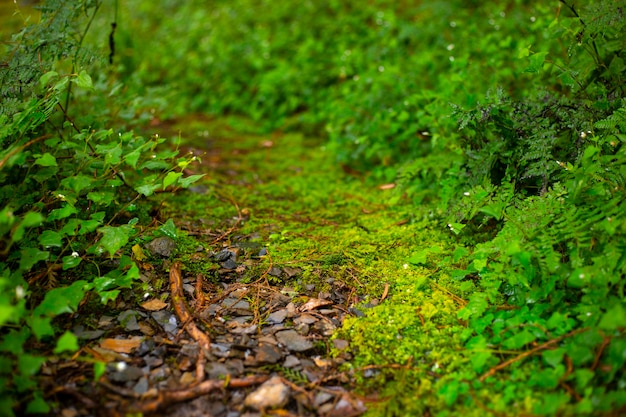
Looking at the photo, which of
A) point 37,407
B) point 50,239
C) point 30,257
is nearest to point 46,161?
point 50,239

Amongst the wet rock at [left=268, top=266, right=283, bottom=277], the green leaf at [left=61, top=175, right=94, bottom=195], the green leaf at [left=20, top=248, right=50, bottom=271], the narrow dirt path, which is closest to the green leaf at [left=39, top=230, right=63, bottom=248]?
the green leaf at [left=20, top=248, right=50, bottom=271]

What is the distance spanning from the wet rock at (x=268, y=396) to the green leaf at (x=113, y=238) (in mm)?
1118

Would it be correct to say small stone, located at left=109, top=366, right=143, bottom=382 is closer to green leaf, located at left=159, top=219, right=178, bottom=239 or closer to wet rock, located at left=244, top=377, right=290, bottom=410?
wet rock, located at left=244, top=377, right=290, bottom=410

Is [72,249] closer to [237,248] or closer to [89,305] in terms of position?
[89,305]

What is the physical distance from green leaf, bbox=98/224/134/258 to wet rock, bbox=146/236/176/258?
363 mm

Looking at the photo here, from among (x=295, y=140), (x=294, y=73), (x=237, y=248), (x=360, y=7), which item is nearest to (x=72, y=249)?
(x=237, y=248)

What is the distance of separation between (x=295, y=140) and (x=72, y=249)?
3.33 m

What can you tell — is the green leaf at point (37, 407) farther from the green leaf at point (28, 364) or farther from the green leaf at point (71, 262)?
the green leaf at point (71, 262)

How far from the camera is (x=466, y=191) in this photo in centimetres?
344

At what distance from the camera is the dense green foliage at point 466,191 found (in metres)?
2.28

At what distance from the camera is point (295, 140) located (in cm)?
581

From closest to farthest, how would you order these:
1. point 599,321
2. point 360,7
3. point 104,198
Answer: point 599,321 < point 104,198 < point 360,7

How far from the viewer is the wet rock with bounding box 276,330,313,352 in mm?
2596

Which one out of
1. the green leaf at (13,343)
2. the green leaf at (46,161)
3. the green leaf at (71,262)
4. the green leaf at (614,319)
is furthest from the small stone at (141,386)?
the green leaf at (614,319)
